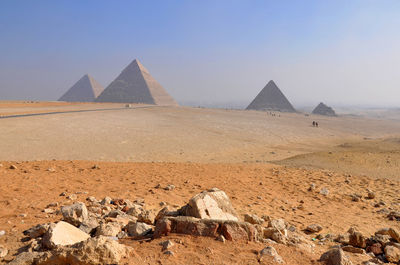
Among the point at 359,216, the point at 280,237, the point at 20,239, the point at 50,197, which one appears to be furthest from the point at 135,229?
the point at 359,216

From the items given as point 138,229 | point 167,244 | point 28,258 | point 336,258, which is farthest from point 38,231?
point 336,258

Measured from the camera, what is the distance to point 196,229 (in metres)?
3.65

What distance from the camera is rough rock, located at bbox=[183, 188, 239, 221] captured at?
3.97m

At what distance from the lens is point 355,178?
10406 mm

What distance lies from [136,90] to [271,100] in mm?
37967

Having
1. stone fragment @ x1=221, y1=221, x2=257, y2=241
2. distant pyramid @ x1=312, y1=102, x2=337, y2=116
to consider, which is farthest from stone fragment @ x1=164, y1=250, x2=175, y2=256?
distant pyramid @ x1=312, y1=102, x2=337, y2=116

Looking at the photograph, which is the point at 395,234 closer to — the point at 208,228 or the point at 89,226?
the point at 208,228

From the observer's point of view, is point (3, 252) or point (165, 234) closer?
point (3, 252)

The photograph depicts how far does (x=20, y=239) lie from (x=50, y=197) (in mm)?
2388

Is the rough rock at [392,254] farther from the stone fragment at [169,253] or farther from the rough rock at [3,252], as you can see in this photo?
the rough rock at [3,252]

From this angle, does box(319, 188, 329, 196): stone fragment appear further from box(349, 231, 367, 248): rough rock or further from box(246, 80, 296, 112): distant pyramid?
box(246, 80, 296, 112): distant pyramid

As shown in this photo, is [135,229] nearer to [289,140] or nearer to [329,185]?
[329,185]

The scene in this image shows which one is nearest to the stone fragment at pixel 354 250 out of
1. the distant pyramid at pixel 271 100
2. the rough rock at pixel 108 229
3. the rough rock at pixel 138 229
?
the rough rock at pixel 138 229

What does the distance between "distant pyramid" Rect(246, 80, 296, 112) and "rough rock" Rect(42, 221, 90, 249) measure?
79.3m
